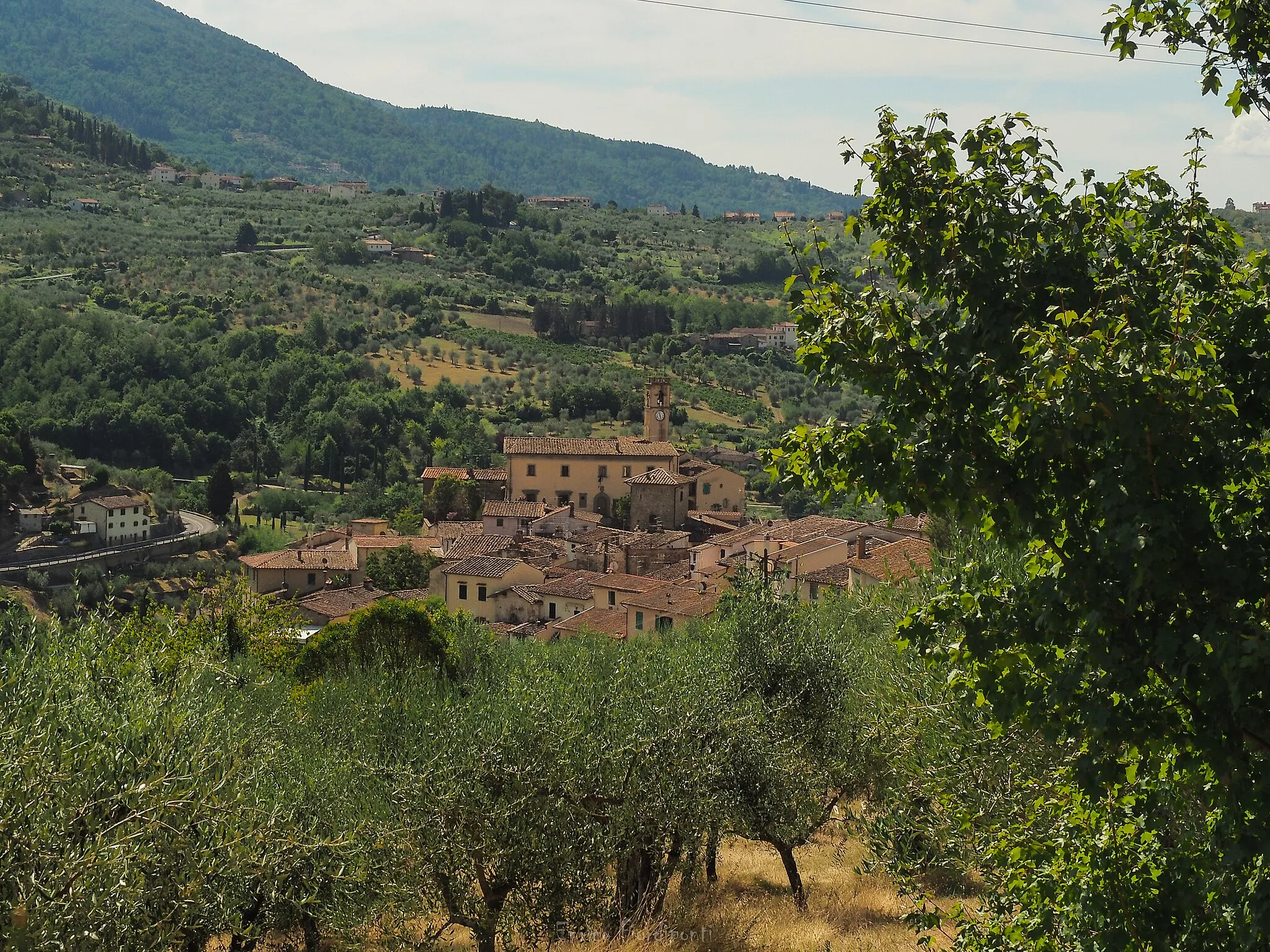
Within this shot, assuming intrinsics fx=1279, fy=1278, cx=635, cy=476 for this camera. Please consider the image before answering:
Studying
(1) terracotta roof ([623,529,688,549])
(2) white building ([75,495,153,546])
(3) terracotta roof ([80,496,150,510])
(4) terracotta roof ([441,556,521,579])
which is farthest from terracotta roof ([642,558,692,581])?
(3) terracotta roof ([80,496,150,510])

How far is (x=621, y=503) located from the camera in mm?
62406

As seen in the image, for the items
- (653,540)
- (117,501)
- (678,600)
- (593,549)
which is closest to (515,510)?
(593,549)

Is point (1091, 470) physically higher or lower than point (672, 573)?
higher

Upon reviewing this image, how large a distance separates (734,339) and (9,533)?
7320cm

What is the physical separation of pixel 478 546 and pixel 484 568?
5.41 m

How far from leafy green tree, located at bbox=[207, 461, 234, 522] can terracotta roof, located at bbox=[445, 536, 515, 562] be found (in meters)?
21.9

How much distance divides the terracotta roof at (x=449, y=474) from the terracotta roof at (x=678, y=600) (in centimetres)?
2717

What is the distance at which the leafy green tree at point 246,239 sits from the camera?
13912 centimetres

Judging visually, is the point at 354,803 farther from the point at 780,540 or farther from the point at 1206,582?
the point at 780,540

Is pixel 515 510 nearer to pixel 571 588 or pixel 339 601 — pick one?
pixel 339 601

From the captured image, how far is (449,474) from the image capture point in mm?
68062

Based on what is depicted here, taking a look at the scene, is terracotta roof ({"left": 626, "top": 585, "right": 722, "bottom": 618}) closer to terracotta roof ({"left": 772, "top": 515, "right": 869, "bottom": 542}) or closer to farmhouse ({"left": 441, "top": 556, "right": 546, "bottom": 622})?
terracotta roof ({"left": 772, "top": 515, "right": 869, "bottom": 542})

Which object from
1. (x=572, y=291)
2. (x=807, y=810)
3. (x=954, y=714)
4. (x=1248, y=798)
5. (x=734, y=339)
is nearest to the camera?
(x=1248, y=798)

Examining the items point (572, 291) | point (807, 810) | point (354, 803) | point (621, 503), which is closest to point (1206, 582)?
point (354, 803)
